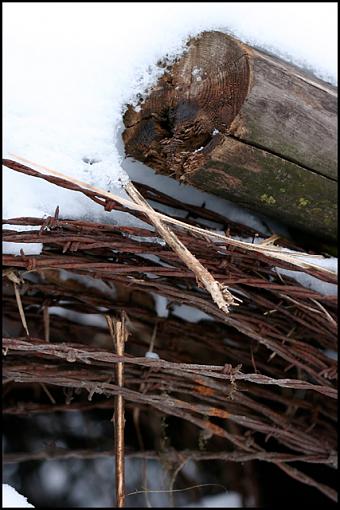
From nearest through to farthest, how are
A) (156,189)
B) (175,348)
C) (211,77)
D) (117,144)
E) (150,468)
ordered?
(211,77) → (117,144) → (156,189) → (175,348) → (150,468)

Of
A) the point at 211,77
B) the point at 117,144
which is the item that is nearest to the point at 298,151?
the point at 211,77

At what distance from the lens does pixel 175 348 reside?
1.57 meters

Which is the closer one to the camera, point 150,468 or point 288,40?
point 288,40

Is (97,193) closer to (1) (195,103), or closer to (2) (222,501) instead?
(1) (195,103)

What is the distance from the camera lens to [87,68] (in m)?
1.32

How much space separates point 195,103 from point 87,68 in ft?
0.92

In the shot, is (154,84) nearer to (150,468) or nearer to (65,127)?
(65,127)

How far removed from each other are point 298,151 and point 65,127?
1.61ft

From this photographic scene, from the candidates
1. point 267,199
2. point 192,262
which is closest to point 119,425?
point 192,262

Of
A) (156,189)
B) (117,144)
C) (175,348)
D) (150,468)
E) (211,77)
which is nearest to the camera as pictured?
(211,77)

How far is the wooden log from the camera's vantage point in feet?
3.91

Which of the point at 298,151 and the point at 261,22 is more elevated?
the point at 261,22

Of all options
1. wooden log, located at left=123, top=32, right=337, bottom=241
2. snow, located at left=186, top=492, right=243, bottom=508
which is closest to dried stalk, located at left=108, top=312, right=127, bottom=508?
wooden log, located at left=123, top=32, right=337, bottom=241

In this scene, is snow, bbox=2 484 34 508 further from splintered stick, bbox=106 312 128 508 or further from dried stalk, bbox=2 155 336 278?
dried stalk, bbox=2 155 336 278
